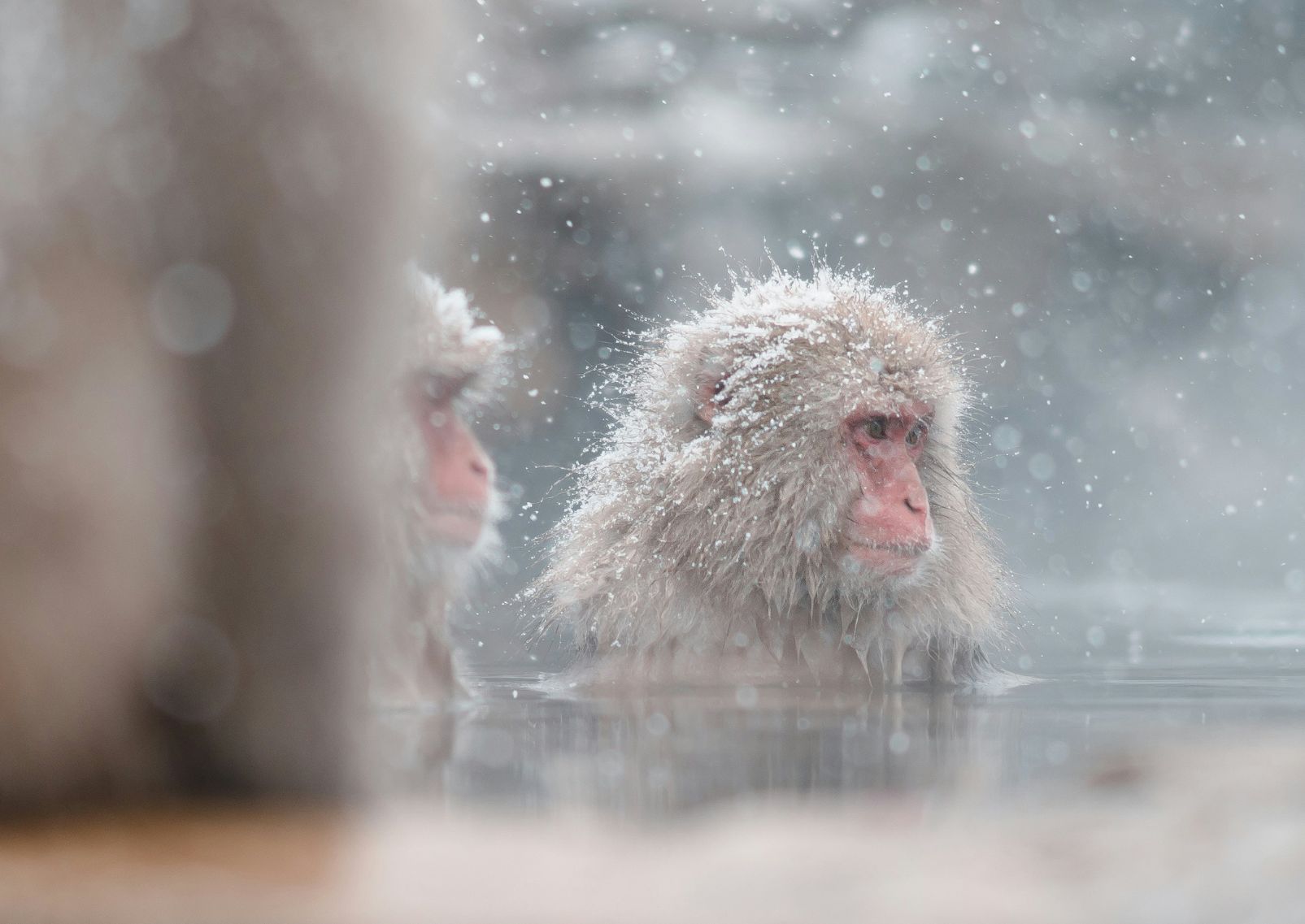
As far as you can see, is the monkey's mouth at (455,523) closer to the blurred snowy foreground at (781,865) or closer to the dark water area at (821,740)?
the dark water area at (821,740)

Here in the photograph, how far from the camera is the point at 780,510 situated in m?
1.87

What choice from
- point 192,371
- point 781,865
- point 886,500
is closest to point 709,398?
point 886,500

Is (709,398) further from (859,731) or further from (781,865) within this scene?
(781,865)

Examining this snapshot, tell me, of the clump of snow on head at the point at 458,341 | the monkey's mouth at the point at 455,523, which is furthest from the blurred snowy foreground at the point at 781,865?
the clump of snow on head at the point at 458,341

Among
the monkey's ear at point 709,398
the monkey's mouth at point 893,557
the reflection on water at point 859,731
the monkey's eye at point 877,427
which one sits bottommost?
the reflection on water at point 859,731

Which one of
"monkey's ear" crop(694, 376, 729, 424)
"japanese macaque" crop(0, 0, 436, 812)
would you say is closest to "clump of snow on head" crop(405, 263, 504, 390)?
"monkey's ear" crop(694, 376, 729, 424)

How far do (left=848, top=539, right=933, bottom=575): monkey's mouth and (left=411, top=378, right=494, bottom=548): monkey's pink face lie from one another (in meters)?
0.70

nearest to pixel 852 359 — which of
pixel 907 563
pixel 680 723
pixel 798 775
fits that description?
pixel 907 563

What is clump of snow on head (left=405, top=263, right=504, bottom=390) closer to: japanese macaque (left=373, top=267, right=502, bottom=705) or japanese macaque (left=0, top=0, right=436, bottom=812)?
japanese macaque (left=373, top=267, right=502, bottom=705)

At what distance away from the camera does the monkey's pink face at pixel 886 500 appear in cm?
182

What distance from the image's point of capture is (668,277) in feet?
7.30

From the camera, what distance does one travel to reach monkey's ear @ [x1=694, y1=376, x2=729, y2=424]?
1.97 m

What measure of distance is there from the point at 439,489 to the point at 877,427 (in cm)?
92

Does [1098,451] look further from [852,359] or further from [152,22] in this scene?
[152,22]
